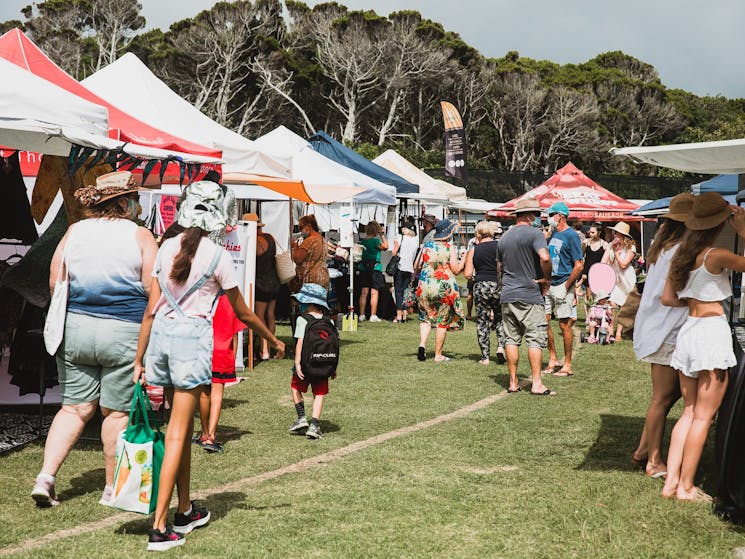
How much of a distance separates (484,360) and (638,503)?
243 inches

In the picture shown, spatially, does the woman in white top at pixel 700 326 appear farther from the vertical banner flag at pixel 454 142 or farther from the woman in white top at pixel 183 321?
the vertical banner flag at pixel 454 142

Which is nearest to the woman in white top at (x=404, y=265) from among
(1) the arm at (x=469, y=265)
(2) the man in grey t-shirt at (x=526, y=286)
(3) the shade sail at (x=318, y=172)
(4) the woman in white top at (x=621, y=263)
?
(3) the shade sail at (x=318, y=172)

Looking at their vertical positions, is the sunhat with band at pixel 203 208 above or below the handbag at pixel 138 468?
above

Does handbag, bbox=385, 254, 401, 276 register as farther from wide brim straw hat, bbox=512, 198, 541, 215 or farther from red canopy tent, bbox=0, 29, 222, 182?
red canopy tent, bbox=0, 29, 222, 182

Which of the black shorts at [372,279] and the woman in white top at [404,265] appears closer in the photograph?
the woman in white top at [404,265]

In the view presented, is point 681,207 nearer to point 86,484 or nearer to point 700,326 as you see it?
point 700,326

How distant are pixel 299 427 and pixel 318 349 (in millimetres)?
693

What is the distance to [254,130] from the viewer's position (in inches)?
1964

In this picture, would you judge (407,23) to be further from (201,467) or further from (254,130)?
(201,467)

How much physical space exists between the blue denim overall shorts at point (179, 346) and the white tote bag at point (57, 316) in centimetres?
76

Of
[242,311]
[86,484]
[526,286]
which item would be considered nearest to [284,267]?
[526,286]

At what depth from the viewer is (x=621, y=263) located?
43.3 feet

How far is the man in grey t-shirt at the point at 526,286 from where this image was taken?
8.73 meters

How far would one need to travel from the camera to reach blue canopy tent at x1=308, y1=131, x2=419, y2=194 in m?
17.7
